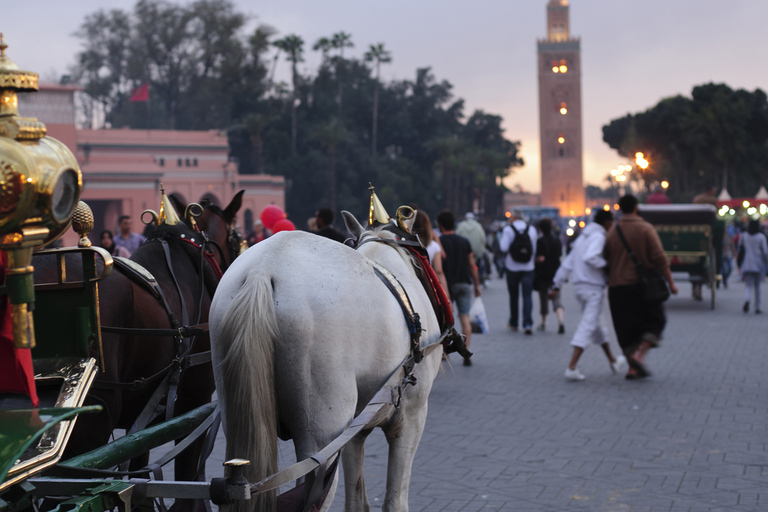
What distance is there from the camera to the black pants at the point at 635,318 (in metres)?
8.16

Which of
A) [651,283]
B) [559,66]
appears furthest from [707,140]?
[559,66]

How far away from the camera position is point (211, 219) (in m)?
4.74

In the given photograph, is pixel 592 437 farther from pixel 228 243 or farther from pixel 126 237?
pixel 126 237

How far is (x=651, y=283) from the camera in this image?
8.15m

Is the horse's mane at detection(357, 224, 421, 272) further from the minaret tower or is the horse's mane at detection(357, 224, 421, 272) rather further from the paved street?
the minaret tower

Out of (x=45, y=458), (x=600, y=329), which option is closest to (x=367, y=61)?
(x=600, y=329)

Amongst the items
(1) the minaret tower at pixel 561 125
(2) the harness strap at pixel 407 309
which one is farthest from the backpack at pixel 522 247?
(1) the minaret tower at pixel 561 125

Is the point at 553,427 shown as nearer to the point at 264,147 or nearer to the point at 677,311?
the point at 677,311

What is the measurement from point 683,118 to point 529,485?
160ft

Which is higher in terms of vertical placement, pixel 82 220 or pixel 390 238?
pixel 82 220

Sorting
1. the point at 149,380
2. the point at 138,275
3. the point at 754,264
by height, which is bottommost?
the point at 754,264

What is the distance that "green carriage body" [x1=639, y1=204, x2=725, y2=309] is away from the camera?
14.9 metres

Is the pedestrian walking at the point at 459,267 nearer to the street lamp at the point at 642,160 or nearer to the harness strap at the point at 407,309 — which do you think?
the harness strap at the point at 407,309

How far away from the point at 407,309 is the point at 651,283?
5.47 meters
